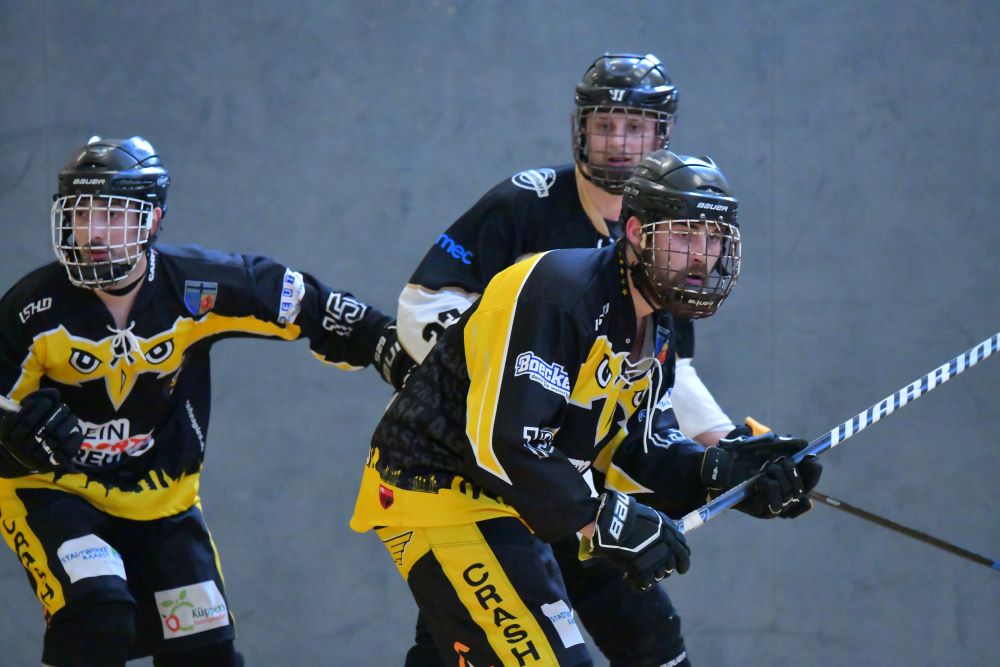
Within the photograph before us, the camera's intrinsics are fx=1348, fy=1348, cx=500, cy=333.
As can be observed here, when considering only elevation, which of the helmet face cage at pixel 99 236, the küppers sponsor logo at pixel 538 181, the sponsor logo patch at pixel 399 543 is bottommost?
the sponsor logo patch at pixel 399 543

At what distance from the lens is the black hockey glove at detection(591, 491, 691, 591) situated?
2.49 metres

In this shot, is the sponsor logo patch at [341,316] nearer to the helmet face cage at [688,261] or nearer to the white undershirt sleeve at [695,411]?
the white undershirt sleeve at [695,411]

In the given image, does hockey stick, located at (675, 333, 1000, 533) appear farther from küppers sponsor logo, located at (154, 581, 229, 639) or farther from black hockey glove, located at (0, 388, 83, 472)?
black hockey glove, located at (0, 388, 83, 472)

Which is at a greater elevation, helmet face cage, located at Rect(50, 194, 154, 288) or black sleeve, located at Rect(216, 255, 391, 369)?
helmet face cage, located at Rect(50, 194, 154, 288)

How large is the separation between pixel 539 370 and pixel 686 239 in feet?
1.40

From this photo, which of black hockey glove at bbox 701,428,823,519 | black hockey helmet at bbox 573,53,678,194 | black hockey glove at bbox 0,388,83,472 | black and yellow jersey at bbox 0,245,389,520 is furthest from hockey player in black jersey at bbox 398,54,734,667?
black hockey glove at bbox 0,388,83,472

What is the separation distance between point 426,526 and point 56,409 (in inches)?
41.6

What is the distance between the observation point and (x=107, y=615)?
3.10 metres

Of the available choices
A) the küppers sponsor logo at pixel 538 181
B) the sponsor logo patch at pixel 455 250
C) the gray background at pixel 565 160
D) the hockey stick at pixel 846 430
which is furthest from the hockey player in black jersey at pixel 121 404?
the gray background at pixel 565 160

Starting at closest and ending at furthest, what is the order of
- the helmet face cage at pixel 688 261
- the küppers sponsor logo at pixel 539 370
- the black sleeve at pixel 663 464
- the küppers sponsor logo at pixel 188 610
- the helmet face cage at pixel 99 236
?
the küppers sponsor logo at pixel 539 370 < the helmet face cage at pixel 688 261 < the black sleeve at pixel 663 464 < the helmet face cage at pixel 99 236 < the küppers sponsor logo at pixel 188 610

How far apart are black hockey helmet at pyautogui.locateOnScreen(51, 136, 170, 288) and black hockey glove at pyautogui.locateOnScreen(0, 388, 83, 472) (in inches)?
11.9

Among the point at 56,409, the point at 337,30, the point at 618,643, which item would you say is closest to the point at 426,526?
the point at 618,643

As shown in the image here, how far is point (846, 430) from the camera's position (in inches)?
123

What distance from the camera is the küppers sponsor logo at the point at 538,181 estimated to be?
134 inches
